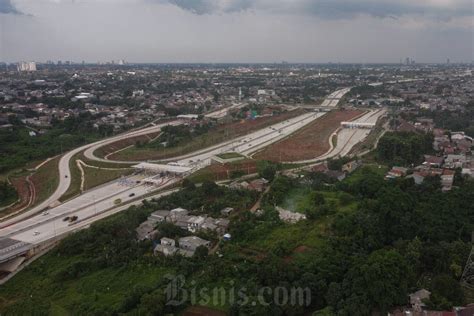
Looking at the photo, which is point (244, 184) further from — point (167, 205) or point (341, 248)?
point (341, 248)

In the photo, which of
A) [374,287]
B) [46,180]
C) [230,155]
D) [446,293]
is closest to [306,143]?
A: [230,155]

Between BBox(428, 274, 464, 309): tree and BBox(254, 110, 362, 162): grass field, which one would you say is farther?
BBox(254, 110, 362, 162): grass field

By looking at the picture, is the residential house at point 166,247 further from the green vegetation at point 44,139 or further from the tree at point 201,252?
the green vegetation at point 44,139

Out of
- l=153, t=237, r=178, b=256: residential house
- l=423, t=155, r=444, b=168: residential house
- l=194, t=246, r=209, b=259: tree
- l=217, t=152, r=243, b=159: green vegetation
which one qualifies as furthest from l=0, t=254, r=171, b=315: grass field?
l=423, t=155, r=444, b=168: residential house

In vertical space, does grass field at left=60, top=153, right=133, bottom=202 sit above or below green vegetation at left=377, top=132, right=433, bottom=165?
below

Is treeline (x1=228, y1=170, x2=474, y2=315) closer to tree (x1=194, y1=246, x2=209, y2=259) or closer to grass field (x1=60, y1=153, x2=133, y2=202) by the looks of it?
tree (x1=194, y1=246, x2=209, y2=259)

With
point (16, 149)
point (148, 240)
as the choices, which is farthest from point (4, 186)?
point (148, 240)

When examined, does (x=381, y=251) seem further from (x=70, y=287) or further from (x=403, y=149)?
(x=403, y=149)

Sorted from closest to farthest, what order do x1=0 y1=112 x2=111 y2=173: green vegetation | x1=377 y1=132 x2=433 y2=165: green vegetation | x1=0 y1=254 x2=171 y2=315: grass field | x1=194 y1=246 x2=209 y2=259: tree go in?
1. x1=0 y1=254 x2=171 y2=315: grass field
2. x1=194 y1=246 x2=209 y2=259: tree
3. x1=377 y1=132 x2=433 y2=165: green vegetation
4. x1=0 y1=112 x2=111 y2=173: green vegetation
